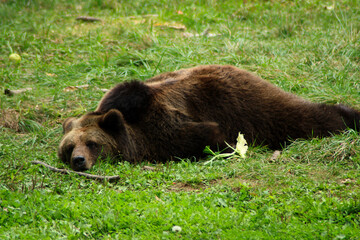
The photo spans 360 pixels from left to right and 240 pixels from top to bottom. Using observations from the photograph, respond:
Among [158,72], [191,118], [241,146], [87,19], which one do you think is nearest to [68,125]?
[191,118]

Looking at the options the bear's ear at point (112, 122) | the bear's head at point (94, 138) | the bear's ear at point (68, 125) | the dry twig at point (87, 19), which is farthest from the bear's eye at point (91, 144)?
the dry twig at point (87, 19)

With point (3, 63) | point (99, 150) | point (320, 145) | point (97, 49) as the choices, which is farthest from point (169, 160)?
point (3, 63)

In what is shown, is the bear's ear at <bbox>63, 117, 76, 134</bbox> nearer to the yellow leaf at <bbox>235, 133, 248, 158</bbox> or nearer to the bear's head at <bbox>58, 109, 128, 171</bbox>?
the bear's head at <bbox>58, 109, 128, 171</bbox>

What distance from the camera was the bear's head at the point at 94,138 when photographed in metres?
6.46

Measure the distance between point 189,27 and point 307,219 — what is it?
336 inches

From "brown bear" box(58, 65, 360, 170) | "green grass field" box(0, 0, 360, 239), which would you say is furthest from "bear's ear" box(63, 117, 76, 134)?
"green grass field" box(0, 0, 360, 239)

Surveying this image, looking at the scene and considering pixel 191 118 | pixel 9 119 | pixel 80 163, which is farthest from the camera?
pixel 9 119

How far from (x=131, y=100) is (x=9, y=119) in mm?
2733

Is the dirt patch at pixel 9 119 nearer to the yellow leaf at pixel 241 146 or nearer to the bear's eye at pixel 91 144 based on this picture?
the bear's eye at pixel 91 144

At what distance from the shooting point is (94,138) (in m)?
6.57

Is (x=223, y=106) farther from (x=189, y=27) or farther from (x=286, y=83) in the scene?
(x=189, y=27)

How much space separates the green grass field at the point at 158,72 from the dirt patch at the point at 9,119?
3 cm

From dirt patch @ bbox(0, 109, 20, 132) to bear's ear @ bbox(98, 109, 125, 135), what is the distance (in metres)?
2.40

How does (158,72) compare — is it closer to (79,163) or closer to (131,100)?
(131,100)
